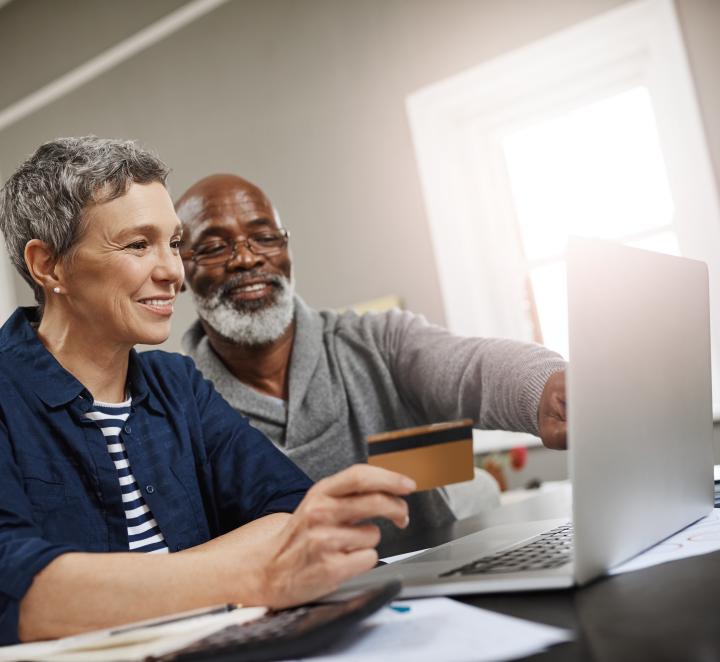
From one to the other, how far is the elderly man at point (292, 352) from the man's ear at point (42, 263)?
75cm

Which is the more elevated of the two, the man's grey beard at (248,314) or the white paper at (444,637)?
the man's grey beard at (248,314)

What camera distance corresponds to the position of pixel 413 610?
727 mm

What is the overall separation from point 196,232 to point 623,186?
1.86 metres

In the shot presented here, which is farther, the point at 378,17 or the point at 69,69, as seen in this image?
the point at 69,69

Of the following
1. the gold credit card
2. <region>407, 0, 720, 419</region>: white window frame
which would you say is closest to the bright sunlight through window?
<region>407, 0, 720, 419</region>: white window frame

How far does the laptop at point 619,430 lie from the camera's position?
26.3 inches

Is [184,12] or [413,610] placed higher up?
[184,12]

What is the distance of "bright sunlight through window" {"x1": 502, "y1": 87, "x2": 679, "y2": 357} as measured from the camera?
3.06m

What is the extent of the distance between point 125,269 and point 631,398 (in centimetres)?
78

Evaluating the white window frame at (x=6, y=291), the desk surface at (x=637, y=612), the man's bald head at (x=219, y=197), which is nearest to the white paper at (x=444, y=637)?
the desk surface at (x=637, y=612)

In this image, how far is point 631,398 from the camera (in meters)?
0.75

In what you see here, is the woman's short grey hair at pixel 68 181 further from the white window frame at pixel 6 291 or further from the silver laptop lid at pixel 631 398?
the white window frame at pixel 6 291

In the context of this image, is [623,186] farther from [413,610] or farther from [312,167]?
[413,610]

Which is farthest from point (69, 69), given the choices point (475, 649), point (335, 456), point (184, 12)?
point (475, 649)
